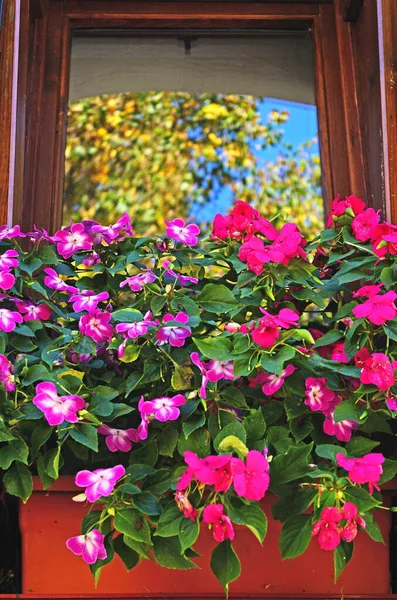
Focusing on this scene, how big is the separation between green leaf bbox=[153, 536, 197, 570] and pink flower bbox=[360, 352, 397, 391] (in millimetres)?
324

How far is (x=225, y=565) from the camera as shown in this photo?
3.22ft

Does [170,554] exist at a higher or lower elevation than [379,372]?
lower

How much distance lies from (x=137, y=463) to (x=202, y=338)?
201 mm

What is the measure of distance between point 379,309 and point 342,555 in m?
0.33

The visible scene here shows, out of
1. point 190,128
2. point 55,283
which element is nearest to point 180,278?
point 55,283

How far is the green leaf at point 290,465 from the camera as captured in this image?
1.03 m

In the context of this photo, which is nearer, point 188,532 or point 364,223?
point 188,532

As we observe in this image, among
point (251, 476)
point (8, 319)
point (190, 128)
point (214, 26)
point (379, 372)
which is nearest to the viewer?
point (251, 476)

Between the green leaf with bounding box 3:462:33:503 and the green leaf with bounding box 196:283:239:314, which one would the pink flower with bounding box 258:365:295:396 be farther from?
the green leaf with bounding box 3:462:33:503

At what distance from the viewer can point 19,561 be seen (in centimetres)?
129

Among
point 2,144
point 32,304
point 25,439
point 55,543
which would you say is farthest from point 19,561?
point 2,144

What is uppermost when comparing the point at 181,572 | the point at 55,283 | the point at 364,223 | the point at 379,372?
the point at 364,223

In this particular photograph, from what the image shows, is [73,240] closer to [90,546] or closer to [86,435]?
[86,435]

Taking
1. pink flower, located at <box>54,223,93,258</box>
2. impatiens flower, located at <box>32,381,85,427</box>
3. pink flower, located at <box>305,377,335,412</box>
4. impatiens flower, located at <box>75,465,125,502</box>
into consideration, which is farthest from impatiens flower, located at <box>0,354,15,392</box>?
pink flower, located at <box>305,377,335,412</box>
